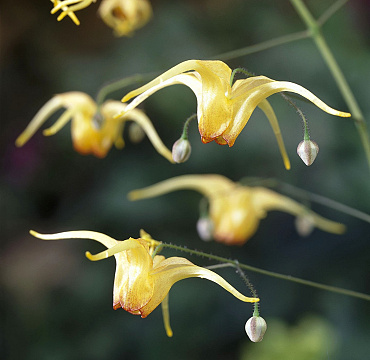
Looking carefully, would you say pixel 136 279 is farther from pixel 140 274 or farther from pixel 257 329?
pixel 257 329

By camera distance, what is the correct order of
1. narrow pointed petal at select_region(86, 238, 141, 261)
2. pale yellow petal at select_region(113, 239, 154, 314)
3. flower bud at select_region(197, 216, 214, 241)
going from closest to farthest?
1. narrow pointed petal at select_region(86, 238, 141, 261)
2. pale yellow petal at select_region(113, 239, 154, 314)
3. flower bud at select_region(197, 216, 214, 241)

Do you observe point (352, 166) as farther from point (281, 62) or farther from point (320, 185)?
point (281, 62)

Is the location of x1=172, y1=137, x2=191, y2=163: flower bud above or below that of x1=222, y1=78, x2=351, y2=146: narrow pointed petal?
below

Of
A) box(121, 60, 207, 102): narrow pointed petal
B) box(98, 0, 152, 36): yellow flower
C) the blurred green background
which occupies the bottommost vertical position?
the blurred green background

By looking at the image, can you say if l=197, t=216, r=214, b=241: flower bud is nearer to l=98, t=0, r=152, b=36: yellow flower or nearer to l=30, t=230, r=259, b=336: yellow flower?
l=98, t=0, r=152, b=36: yellow flower

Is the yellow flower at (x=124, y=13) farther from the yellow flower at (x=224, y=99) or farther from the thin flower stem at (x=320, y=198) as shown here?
the yellow flower at (x=224, y=99)

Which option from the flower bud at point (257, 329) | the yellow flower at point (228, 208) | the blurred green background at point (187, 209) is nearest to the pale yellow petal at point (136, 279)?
the flower bud at point (257, 329)

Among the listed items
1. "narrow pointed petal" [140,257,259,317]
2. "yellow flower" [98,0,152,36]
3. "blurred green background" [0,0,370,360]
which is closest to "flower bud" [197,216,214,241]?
"yellow flower" [98,0,152,36]

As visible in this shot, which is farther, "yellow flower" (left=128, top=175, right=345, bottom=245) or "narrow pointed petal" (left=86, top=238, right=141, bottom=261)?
"yellow flower" (left=128, top=175, right=345, bottom=245)

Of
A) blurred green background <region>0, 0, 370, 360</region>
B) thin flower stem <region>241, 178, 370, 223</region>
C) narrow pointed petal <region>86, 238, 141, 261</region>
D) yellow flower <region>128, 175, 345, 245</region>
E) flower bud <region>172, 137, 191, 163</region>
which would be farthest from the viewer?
blurred green background <region>0, 0, 370, 360</region>
